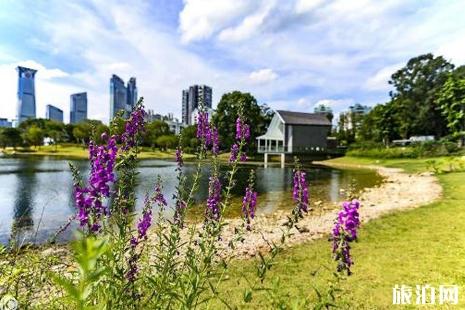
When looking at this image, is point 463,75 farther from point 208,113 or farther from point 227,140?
point 208,113

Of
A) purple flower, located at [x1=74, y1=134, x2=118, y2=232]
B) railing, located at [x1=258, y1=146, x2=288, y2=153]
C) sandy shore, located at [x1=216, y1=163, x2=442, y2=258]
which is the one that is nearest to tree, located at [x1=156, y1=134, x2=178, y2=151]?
railing, located at [x1=258, y1=146, x2=288, y2=153]

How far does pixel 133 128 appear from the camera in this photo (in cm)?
298

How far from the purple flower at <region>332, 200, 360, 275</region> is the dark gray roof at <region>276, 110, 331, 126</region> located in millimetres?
50584

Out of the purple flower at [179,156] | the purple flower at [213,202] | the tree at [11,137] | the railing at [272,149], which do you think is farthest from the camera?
the tree at [11,137]

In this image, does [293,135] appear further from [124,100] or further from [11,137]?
[11,137]

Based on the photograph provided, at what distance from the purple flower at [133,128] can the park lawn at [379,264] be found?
1.69 meters

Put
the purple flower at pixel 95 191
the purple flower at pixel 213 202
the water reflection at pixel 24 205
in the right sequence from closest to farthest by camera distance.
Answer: the purple flower at pixel 95 191, the purple flower at pixel 213 202, the water reflection at pixel 24 205

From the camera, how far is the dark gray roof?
5345cm

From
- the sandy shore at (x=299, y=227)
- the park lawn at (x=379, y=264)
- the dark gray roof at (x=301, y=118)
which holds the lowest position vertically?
the sandy shore at (x=299, y=227)

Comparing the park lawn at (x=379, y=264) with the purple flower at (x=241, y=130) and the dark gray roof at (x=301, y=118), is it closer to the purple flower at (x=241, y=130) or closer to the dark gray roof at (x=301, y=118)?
the purple flower at (x=241, y=130)

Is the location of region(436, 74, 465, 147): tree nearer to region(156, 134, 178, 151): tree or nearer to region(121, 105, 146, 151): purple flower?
region(121, 105, 146, 151): purple flower

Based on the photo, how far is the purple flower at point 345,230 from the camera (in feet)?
8.06

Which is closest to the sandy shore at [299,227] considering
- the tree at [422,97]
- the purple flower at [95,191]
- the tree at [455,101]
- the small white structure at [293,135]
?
the purple flower at [95,191]

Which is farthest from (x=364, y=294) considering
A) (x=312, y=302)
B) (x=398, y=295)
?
(x=312, y=302)
